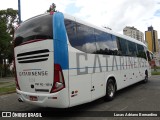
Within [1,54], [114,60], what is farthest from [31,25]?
[1,54]

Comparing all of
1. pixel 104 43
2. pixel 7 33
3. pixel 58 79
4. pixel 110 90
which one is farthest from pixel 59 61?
pixel 7 33

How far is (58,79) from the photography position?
6020 mm

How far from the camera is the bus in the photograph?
6.09 metres

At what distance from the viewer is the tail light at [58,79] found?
6.01 metres

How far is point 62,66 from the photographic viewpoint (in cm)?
607

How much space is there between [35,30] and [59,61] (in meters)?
1.41

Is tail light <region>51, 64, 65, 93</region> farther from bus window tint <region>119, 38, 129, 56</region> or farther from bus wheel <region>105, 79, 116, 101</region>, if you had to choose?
bus window tint <region>119, 38, 129, 56</region>

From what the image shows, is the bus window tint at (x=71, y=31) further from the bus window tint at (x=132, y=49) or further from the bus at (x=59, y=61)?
the bus window tint at (x=132, y=49)

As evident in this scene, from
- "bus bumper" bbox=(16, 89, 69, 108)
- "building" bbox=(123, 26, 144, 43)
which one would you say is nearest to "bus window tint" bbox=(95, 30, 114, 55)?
"bus bumper" bbox=(16, 89, 69, 108)

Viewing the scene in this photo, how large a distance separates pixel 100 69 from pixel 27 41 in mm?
2951

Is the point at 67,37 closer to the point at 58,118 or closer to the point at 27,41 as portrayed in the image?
the point at 27,41

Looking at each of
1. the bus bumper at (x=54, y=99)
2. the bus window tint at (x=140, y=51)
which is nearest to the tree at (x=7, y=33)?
the bus window tint at (x=140, y=51)

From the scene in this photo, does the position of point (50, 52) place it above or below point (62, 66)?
above

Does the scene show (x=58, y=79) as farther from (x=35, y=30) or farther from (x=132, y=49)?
(x=132, y=49)
